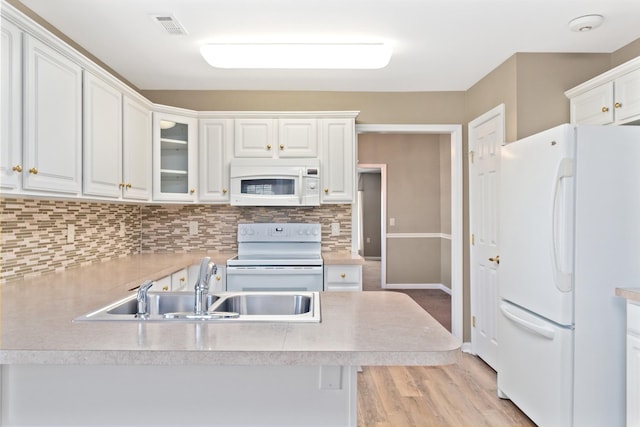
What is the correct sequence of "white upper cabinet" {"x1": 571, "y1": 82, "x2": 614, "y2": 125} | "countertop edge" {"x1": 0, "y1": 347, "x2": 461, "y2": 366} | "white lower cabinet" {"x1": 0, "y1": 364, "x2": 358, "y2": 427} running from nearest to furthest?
"countertop edge" {"x1": 0, "y1": 347, "x2": 461, "y2": 366}
"white lower cabinet" {"x1": 0, "y1": 364, "x2": 358, "y2": 427}
"white upper cabinet" {"x1": 571, "y1": 82, "x2": 614, "y2": 125}

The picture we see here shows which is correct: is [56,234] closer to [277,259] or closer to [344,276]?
[277,259]

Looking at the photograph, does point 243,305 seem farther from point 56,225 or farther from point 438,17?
point 438,17

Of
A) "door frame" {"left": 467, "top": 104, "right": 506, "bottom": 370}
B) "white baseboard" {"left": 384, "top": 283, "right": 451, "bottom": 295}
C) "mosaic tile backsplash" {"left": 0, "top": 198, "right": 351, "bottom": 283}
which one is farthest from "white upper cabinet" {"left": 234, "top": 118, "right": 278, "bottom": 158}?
"white baseboard" {"left": 384, "top": 283, "right": 451, "bottom": 295}

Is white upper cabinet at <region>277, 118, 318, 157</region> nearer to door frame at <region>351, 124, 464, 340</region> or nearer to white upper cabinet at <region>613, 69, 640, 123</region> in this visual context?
door frame at <region>351, 124, 464, 340</region>

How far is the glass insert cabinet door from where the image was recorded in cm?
340

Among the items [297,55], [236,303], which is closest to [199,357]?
[236,303]

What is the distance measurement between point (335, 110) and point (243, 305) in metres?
2.43

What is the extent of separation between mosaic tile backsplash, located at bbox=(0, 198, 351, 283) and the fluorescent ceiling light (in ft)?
4.50

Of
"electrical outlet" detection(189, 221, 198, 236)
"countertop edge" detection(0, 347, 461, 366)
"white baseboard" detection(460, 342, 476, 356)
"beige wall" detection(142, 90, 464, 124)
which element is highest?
"beige wall" detection(142, 90, 464, 124)

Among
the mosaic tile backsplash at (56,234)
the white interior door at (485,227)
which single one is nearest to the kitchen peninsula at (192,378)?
the mosaic tile backsplash at (56,234)

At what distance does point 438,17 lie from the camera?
241 cm

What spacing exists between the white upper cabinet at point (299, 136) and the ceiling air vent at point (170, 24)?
3.94 feet

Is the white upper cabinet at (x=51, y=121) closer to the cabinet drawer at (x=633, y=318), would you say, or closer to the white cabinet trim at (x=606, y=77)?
the cabinet drawer at (x=633, y=318)

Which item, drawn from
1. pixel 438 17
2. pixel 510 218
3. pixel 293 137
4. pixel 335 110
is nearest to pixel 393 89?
pixel 335 110
